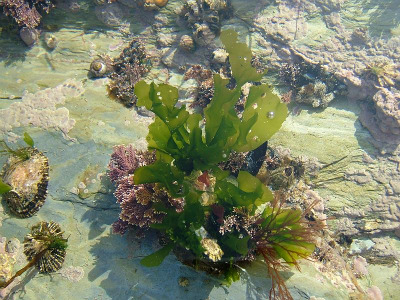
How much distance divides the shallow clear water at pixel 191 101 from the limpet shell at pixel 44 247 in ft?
0.32

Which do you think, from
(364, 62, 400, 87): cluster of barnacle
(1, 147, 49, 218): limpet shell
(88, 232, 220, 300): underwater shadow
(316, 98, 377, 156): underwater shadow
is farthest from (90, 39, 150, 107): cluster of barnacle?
(364, 62, 400, 87): cluster of barnacle

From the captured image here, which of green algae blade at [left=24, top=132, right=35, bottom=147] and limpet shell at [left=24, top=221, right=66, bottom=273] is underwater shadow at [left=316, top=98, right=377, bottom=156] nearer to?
limpet shell at [left=24, top=221, right=66, bottom=273]

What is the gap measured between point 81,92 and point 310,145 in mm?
3864

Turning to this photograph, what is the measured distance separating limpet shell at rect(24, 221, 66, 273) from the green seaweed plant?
107cm

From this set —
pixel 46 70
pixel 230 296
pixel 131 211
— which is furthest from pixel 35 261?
pixel 46 70

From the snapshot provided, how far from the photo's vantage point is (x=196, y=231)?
115 inches

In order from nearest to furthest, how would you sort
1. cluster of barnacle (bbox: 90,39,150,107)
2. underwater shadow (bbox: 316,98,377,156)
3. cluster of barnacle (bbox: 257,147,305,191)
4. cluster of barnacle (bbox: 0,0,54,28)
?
cluster of barnacle (bbox: 257,147,305,191) → cluster of barnacle (bbox: 90,39,150,107) → underwater shadow (bbox: 316,98,377,156) → cluster of barnacle (bbox: 0,0,54,28)

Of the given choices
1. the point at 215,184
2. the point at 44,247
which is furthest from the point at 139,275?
the point at 215,184

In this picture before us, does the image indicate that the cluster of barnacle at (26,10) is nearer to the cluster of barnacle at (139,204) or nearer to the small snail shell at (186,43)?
the small snail shell at (186,43)

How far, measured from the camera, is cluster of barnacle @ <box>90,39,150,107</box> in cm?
454

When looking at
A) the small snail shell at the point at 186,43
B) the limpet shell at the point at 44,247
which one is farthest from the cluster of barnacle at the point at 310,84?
the limpet shell at the point at 44,247

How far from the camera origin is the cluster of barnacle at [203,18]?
515 cm

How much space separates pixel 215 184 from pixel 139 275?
51.3 inches

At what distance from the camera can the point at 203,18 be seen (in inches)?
205
